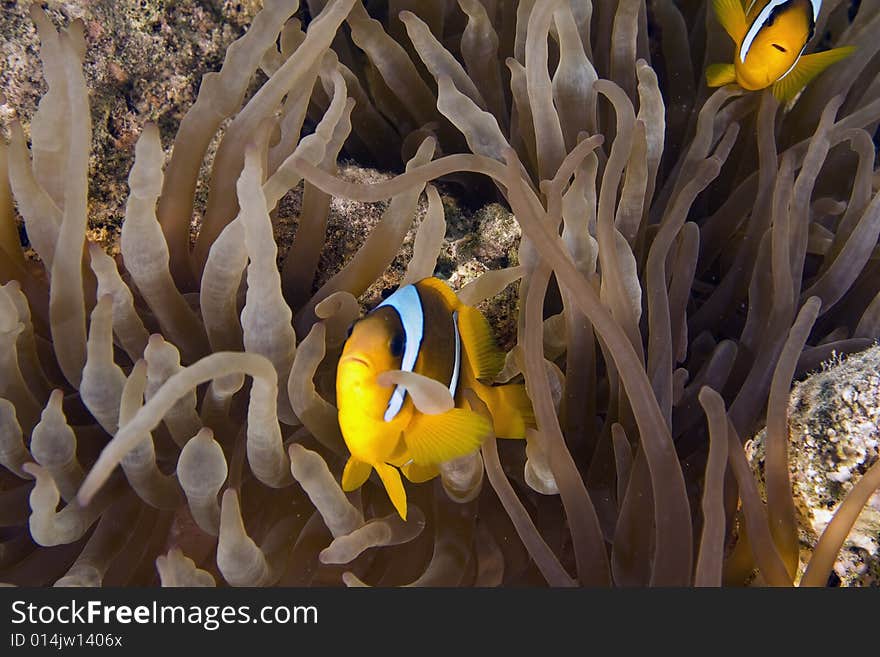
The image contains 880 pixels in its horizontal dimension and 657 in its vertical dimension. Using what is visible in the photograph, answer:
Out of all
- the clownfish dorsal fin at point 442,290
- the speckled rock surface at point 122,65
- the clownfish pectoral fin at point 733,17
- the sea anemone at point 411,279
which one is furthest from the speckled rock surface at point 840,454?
the speckled rock surface at point 122,65

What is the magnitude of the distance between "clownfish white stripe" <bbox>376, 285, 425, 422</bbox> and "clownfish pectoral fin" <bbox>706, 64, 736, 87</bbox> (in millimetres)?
703

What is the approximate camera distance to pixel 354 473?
2.69 ft

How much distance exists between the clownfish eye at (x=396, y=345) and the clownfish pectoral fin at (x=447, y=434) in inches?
2.8

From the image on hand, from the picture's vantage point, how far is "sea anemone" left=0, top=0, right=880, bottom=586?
0.77 m

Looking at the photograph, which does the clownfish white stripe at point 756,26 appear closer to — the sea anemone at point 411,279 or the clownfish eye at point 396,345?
the sea anemone at point 411,279

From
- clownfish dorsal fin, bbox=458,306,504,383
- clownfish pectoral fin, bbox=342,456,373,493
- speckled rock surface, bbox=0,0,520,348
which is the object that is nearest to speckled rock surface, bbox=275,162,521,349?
speckled rock surface, bbox=0,0,520,348

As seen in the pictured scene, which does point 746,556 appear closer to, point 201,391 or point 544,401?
point 544,401

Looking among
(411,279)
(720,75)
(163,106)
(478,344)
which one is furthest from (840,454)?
(163,106)

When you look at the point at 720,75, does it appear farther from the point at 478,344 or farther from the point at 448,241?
the point at 478,344

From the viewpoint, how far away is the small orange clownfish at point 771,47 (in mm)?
1111

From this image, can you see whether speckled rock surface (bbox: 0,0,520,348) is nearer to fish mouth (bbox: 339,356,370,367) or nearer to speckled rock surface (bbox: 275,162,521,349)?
speckled rock surface (bbox: 275,162,521,349)

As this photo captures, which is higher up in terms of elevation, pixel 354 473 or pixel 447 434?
pixel 447 434

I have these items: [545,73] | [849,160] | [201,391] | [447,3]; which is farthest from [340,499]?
[849,160]

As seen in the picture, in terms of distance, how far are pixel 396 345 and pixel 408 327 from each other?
2 centimetres
